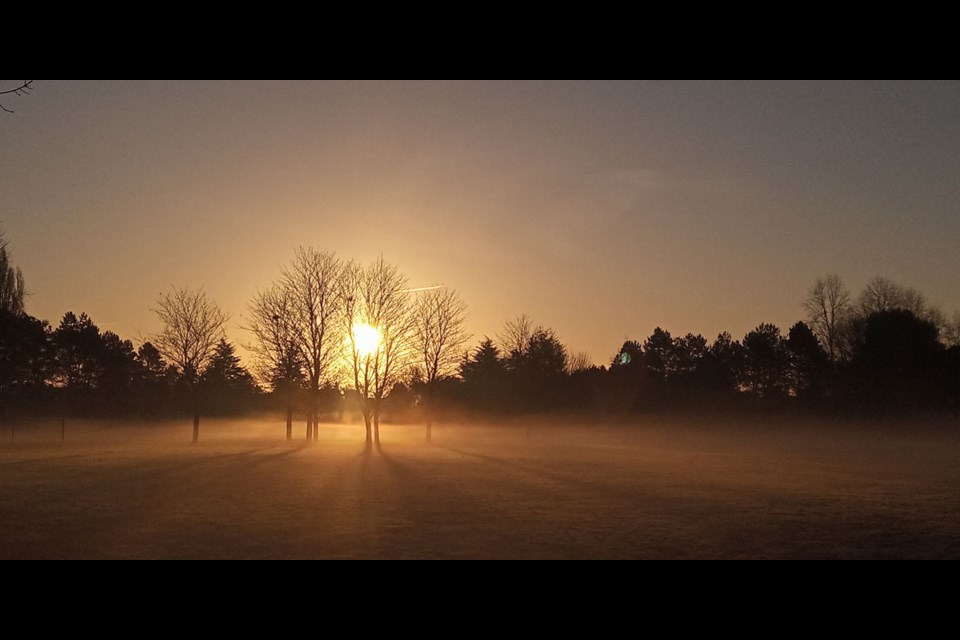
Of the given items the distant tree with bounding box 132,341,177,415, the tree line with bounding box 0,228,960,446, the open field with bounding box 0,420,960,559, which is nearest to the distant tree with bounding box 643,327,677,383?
the tree line with bounding box 0,228,960,446

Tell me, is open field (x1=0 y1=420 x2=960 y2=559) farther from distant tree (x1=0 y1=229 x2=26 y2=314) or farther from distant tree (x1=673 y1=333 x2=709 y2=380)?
distant tree (x1=673 y1=333 x2=709 y2=380)

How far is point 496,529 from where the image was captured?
46.3 ft

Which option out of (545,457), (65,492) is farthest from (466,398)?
(65,492)

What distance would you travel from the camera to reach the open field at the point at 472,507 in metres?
12.2

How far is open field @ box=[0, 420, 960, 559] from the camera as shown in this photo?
12219 mm

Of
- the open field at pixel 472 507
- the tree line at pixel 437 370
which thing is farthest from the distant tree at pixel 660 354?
the open field at pixel 472 507

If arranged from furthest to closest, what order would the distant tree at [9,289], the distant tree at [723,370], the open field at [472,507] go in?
the distant tree at [723,370] < the distant tree at [9,289] < the open field at [472,507]

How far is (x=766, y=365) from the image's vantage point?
75688 millimetres

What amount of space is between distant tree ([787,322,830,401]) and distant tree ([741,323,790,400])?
112 cm

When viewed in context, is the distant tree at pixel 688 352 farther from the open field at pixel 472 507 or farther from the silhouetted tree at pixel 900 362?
the open field at pixel 472 507

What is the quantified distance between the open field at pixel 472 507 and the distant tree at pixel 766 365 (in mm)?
38201
